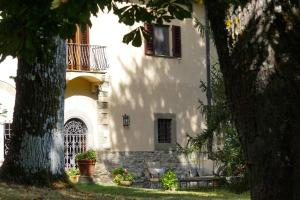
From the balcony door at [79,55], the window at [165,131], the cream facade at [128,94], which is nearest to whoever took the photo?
the balcony door at [79,55]

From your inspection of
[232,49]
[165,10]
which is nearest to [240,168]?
[165,10]

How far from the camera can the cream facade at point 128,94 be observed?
72.2 feet

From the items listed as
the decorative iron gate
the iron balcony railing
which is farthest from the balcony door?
the decorative iron gate

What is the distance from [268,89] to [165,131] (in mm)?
21397

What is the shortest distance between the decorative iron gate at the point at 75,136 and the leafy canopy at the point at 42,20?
1718cm

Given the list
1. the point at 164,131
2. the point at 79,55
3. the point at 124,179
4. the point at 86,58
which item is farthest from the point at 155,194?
the point at 164,131

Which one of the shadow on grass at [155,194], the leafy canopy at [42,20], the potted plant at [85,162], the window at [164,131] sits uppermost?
the window at [164,131]

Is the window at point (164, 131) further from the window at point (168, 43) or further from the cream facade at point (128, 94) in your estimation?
the window at point (168, 43)

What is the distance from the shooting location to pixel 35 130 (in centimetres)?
988

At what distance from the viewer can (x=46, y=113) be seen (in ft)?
32.6

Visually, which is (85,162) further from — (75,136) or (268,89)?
(268,89)

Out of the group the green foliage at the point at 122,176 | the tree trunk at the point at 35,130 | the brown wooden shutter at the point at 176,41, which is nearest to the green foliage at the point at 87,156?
the green foliage at the point at 122,176

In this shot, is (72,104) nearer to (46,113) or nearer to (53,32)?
(46,113)

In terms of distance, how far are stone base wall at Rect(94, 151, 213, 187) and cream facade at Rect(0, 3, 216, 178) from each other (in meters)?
0.20
